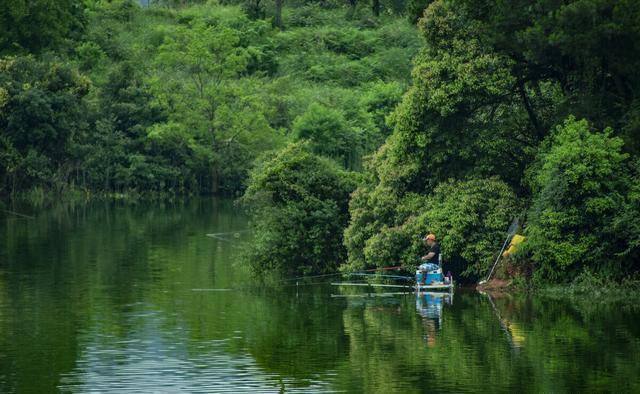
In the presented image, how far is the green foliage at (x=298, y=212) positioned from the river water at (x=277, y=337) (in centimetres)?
140

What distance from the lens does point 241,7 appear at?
121 meters

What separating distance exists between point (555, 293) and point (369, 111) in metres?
60.9

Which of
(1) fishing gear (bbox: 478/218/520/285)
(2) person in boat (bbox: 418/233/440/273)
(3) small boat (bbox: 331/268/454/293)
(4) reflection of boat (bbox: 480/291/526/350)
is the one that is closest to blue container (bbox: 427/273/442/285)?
(3) small boat (bbox: 331/268/454/293)

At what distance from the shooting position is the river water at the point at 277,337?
24.5 m

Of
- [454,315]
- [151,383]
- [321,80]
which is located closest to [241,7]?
[321,80]

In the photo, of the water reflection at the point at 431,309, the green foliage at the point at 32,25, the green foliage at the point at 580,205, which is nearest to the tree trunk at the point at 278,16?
the green foliage at the point at 32,25

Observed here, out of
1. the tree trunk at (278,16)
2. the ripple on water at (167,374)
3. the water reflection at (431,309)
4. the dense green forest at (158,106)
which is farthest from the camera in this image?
the tree trunk at (278,16)

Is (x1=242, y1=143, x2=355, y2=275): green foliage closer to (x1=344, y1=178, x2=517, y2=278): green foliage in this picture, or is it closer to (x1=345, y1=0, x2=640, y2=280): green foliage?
(x1=345, y1=0, x2=640, y2=280): green foliage

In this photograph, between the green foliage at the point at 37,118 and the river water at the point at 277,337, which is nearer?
the river water at the point at 277,337

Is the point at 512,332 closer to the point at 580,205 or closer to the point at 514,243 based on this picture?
the point at 514,243

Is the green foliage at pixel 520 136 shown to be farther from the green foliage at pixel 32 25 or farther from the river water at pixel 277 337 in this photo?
the green foliage at pixel 32 25

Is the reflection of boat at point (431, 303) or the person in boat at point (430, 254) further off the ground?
the person in boat at point (430, 254)

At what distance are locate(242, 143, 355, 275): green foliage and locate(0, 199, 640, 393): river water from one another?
1.40m

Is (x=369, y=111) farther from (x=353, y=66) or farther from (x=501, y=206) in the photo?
(x=501, y=206)
